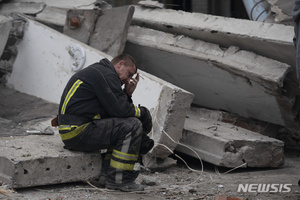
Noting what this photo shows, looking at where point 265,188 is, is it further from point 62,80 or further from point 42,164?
point 62,80

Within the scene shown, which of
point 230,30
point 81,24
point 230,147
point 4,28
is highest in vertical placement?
point 230,30

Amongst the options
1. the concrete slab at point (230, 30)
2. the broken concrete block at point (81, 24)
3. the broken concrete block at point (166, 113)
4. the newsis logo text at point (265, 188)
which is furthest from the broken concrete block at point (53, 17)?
the newsis logo text at point (265, 188)

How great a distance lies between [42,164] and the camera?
4.48 m

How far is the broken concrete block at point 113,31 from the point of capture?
277 inches

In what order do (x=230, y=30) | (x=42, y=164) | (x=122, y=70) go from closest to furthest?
(x=42, y=164) → (x=122, y=70) → (x=230, y=30)

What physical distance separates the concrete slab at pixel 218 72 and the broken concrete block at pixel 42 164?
2.36 meters

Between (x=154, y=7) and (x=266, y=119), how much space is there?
243cm

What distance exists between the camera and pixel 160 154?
5.64 metres

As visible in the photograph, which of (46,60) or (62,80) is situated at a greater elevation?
(46,60)

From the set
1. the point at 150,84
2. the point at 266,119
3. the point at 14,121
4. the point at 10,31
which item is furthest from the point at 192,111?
the point at 10,31

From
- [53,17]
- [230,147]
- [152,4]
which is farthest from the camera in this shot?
[53,17]

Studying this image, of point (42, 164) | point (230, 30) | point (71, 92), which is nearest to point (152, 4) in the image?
point (230, 30)

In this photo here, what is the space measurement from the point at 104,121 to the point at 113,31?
107 inches

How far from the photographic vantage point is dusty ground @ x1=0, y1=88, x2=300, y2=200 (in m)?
4.55
